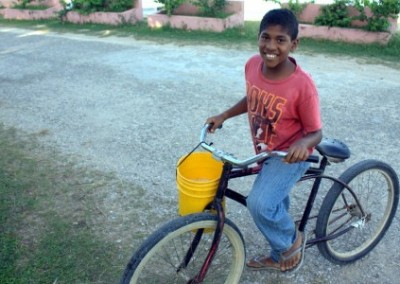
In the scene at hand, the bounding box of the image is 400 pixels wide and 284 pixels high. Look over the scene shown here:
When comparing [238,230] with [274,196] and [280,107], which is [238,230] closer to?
[274,196]

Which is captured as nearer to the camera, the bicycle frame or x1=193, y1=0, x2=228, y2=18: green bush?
the bicycle frame

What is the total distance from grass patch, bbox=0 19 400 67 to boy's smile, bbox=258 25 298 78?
16.6 feet

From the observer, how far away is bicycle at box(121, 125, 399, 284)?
78.5 inches

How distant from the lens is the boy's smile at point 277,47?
2.02m

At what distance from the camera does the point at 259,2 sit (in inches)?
459

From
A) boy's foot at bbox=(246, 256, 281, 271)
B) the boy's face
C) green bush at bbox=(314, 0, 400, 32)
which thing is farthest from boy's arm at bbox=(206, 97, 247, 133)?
green bush at bbox=(314, 0, 400, 32)

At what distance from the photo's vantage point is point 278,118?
2.16 meters

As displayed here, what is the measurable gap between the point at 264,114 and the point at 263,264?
1006 millimetres

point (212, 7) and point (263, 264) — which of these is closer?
point (263, 264)

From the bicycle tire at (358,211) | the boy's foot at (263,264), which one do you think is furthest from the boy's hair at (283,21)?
the boy's foot at (263,264)

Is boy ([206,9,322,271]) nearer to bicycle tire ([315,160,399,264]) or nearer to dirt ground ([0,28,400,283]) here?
bicycle tire ([315,160,399,264])

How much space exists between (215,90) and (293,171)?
11.6 feet

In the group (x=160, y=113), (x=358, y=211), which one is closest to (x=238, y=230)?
(x=358, y=211)

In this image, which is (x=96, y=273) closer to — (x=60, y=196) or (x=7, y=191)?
(x=60, y=196)
